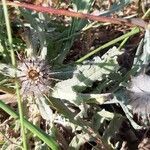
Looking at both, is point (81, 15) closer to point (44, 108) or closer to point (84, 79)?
point (84, 79)

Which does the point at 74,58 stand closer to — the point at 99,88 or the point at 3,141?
the point at 99,88

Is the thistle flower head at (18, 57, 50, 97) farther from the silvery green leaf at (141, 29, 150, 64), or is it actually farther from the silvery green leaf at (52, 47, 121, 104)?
the silvery green leaf at (141, 29, 150, 64)

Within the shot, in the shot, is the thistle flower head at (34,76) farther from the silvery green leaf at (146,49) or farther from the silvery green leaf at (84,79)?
the silvery green leaf at (146,49)

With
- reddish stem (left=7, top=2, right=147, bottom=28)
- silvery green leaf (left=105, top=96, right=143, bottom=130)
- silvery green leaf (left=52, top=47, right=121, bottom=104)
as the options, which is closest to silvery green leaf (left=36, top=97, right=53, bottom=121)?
silvery green leaf (left=52, top=47, right=121, bottom=104)

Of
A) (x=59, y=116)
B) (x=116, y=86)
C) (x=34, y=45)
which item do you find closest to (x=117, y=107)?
(x=116, y=86)

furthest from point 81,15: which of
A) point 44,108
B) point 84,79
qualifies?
point 44,108
